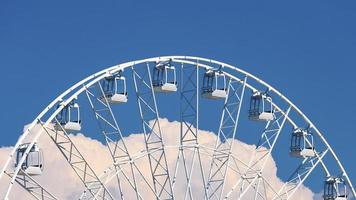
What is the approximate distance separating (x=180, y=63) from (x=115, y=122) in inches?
259

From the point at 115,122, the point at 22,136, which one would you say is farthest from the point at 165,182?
the point at 22,136

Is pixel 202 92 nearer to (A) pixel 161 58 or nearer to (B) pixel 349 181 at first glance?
(A) pixel 161 58

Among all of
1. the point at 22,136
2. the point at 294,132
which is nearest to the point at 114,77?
the point at 22,136

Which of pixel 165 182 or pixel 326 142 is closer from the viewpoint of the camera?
pixel 165 182

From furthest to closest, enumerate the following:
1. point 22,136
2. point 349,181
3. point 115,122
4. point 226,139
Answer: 1. point 349,181
2. point 226,139
3. point 115,122
4. point 22,136

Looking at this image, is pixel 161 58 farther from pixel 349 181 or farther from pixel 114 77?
pixel 349 181

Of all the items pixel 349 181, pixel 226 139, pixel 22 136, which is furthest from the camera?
pixel 349 181

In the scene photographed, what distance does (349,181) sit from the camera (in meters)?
107

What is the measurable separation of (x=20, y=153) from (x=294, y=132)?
78.9ft

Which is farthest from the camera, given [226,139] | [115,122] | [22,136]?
[226,139]

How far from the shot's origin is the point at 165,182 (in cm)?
9300

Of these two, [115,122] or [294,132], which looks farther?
[294,132]

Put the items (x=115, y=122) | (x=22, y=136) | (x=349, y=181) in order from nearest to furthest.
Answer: (x=22, y=136)
(x=115, y=122)
(x=349, y=181)

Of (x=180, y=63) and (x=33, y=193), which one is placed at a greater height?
(x=180, y=63)
